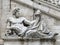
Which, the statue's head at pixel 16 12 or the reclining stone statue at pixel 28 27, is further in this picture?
the statue's head at pixel 16 12

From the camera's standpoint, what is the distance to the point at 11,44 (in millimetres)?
8164

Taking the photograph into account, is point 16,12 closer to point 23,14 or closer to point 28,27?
point 23,14

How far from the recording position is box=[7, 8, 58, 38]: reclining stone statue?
806 cm

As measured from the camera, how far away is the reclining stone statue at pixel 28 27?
8062 mm

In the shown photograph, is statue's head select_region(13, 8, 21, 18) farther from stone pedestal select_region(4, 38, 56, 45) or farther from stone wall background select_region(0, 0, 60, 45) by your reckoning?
stone pedestal select_region(4, 38, 56, 45)

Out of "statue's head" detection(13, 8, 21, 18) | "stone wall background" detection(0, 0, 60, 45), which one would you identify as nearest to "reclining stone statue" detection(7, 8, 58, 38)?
"statue's head" detection(13, 8, 21, 18)

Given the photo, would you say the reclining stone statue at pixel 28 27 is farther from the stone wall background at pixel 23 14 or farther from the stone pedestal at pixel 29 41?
the stone wall background at pixel 23 14

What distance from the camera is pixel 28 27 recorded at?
8281mm

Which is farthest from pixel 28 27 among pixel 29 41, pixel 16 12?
pixel 16 12

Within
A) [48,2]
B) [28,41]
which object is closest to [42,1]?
[48,2]

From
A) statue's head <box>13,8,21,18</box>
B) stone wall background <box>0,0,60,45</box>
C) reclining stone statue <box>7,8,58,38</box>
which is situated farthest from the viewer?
statue's head <box>13,8,21,18</box>

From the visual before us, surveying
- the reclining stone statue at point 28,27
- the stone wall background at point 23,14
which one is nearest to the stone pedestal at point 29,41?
the reclining stone statue at point 28,27

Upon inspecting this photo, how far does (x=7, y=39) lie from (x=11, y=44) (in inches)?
7.3

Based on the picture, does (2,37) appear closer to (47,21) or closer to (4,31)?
(4,31)
